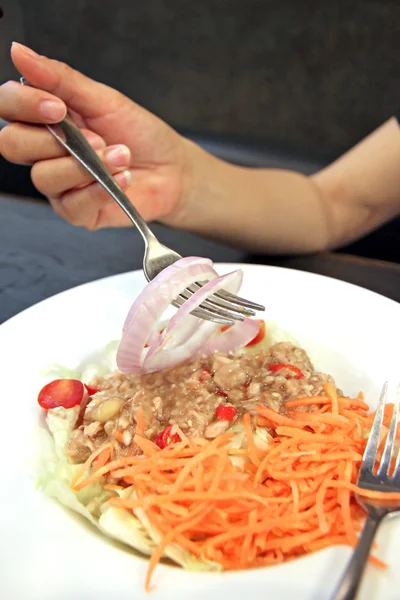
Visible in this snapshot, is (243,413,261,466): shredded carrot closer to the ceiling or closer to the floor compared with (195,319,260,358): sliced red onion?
closer to the floor

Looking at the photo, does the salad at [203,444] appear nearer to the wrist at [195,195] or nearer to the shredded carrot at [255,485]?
the shredded carrot at [255,485]

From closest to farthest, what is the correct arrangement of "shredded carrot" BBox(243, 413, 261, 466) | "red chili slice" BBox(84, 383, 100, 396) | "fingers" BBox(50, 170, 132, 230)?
"shredded carrot" BBox(243, 413, 261, 466), "red chili slice" BBox(84, 383, 100, 396), "fingers" BBox(50, 170, 132, 230)

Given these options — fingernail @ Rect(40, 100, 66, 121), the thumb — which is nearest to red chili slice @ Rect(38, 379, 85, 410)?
fingernail @ Rect(40, 100, 66, 121)

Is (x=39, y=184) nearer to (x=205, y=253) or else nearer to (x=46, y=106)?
(x=46, y=106)

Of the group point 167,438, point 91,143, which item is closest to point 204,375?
point 167,438

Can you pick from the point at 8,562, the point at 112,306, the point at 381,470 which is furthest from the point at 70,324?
the point at 381,470

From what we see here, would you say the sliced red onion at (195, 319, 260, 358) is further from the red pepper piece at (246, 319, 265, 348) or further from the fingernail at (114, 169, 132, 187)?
the fingernail at (114, 169, 132, 187)
